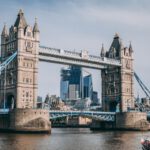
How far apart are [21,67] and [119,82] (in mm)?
43067

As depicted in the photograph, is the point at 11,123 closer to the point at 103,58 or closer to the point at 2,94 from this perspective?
the point at 2,94

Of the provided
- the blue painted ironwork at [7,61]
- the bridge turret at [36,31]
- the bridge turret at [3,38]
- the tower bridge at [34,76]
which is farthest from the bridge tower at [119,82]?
the blue painted ironwork at [7,61]

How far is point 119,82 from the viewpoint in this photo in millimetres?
148375

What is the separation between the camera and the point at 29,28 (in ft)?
396

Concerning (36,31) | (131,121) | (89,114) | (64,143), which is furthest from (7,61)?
(64,143)

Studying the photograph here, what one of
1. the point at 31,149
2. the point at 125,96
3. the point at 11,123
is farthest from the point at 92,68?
the point at 31,149

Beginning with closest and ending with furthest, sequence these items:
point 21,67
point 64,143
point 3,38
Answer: point 64,143, point 21,67, point 3,38

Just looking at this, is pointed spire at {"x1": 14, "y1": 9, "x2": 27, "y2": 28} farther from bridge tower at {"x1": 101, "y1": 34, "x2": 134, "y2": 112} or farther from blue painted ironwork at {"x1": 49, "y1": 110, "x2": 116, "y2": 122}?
bridge tower at {"x1": 101, "y1": 34, "x2": 134, "y2": 112}

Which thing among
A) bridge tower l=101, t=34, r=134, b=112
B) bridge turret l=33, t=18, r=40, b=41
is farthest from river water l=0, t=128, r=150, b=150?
bridge tower l=101, t=34, r=134, b=112

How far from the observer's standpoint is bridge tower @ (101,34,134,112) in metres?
147

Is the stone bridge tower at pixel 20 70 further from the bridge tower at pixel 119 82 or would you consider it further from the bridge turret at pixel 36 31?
the bridge tower at pixel 119 82

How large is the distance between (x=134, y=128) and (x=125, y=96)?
15.2 metres

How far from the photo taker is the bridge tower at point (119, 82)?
14738 centimetres

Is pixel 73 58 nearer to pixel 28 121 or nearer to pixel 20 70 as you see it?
pixel 20 70
